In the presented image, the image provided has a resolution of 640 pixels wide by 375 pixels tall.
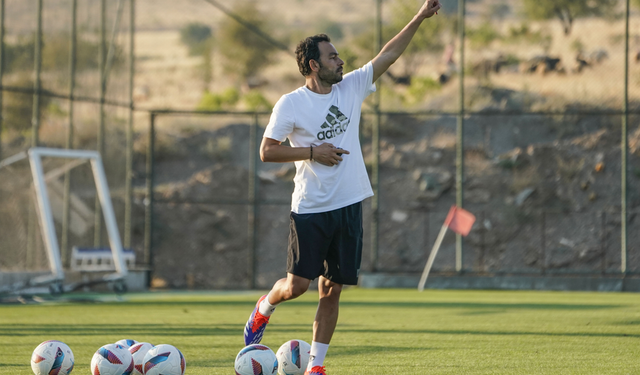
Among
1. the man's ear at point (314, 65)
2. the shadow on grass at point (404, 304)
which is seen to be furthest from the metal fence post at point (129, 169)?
the man's ear at point (314, 65)

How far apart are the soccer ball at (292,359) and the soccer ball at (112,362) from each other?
93cm

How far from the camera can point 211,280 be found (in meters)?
22.5

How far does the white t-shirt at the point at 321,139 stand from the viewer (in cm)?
531

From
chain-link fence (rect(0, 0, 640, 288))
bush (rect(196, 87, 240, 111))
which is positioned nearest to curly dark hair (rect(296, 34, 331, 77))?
chain-link fence (rect(0, 0, 640, 288))

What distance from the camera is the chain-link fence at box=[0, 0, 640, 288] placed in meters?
15.0

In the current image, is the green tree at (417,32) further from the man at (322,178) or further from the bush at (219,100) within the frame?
the man at (322,178)

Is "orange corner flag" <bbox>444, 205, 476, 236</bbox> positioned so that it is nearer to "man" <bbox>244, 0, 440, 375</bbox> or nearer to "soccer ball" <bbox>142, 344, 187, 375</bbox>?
"man" <bbox>244, 0, 440, 375</bbox>

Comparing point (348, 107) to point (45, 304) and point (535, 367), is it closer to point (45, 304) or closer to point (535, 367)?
point (535, 367)

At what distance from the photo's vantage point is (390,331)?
802 centimetres

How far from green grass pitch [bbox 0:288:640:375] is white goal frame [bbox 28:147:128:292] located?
34.7 inches

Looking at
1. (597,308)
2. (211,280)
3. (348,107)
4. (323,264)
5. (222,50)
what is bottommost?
(211,280)

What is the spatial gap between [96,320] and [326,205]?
4.82 m

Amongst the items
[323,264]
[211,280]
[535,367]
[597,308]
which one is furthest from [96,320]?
[211,280]

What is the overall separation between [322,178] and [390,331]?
310 cm
